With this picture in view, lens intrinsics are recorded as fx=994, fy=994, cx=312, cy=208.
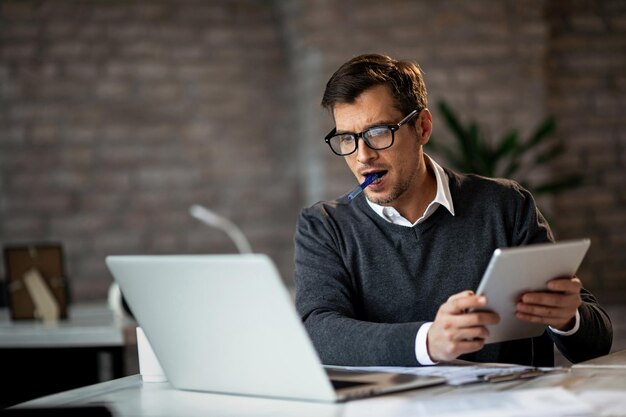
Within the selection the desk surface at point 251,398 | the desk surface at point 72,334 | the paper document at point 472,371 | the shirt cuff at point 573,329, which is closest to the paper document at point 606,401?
the desk surface at point 251,398

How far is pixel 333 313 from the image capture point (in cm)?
194

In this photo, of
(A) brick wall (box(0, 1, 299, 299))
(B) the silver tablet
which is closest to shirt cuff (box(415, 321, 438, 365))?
(B) the silver tablet

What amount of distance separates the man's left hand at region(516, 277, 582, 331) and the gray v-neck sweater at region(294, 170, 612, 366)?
0.35m

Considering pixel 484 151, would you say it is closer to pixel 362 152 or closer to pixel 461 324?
pixel 362 152

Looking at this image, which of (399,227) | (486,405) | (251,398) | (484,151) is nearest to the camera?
(486,405)

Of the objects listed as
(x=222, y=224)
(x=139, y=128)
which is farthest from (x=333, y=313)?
(x=139, y=128)

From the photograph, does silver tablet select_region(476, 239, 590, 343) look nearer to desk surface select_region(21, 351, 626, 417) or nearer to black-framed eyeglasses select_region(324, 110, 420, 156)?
desk surface select_region(21, 351, 626, 417)

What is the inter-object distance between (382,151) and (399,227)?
0.58ft

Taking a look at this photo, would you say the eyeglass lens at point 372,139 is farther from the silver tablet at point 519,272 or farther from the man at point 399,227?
the silver tablet at point 519,272

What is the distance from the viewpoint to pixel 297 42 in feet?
18.0

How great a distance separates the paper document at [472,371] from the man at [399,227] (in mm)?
290

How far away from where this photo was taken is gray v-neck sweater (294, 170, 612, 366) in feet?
6.77

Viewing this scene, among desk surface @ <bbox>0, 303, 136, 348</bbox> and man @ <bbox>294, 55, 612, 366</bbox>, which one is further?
desk surface @ <bbox>0, 303, 136, 348</bbox>

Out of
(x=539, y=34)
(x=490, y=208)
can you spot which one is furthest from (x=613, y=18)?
(x=490, y=208)
